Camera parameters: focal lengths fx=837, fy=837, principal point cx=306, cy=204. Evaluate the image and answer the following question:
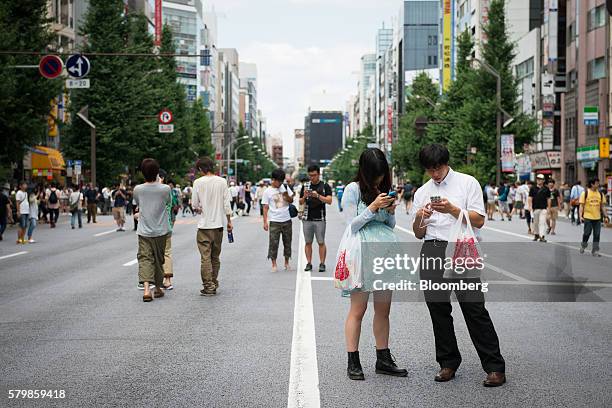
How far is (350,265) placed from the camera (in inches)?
226

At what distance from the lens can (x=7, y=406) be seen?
513cm

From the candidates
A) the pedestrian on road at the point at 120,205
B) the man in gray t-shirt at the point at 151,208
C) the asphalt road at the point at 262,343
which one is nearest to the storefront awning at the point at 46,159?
the pedestrian on road at the point at 120,205

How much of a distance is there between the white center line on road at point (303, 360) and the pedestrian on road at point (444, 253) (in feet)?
3.01

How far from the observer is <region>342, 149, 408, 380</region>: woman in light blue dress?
5.75 m

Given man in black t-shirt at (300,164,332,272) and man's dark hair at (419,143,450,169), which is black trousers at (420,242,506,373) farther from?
man in black t-shirt at (300,164,332,272)

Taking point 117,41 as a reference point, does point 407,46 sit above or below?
above

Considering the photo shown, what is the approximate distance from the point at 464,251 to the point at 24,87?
29408mm

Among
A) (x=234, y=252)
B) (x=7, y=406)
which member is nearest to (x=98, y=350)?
(x=7, y=406)

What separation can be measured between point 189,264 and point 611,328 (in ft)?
29.4

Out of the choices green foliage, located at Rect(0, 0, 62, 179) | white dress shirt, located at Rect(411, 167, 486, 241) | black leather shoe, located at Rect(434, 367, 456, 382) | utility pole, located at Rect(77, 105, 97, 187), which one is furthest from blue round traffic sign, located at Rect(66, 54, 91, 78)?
utility pole, located at Rect(77, 105, 97, 187)

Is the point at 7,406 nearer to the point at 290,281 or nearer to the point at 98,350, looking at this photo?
the point at 98,350

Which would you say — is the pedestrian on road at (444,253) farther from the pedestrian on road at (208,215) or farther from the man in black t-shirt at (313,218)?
the man in black t-shirt at (313,218)

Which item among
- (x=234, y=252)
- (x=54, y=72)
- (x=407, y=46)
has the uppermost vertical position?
(x=407, y=46)

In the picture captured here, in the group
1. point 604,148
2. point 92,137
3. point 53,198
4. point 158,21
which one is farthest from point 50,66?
point 158,21
